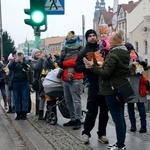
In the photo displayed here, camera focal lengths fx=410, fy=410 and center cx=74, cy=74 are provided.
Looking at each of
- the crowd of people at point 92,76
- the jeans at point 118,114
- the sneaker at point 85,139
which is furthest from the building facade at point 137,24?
the jeans at point 118,114

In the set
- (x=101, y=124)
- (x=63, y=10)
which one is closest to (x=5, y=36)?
(x=63, y=10)

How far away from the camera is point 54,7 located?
394 inches

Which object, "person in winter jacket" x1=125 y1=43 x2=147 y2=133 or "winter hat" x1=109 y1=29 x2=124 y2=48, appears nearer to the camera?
Result: "winter hat" x1=109 y1=29 x2=124 y2=48

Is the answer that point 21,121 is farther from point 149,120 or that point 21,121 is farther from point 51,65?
point 149,120

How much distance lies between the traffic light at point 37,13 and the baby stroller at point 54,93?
4.53 feet

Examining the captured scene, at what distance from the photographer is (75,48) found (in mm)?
8023

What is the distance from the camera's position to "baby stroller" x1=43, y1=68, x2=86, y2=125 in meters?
8.81

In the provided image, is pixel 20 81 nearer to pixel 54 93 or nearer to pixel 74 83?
pixel 54 93

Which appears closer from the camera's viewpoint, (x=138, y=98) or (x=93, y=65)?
(x=93, y=65)

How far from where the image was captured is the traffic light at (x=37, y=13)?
9.52m

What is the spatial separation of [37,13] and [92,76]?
138 inches

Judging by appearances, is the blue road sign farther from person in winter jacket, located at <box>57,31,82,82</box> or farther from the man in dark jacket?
the man in dark jacket

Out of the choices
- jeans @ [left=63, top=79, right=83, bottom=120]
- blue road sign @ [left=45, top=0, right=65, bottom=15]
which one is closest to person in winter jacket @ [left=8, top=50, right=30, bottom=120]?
blue road sign @ [left=45, top=0, right=65, bottom=15]

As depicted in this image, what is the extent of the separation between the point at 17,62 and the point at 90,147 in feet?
13.1
